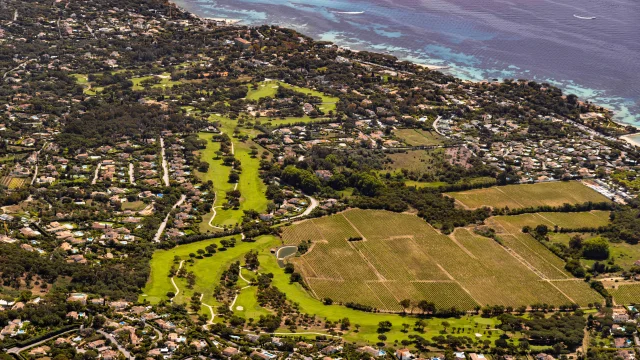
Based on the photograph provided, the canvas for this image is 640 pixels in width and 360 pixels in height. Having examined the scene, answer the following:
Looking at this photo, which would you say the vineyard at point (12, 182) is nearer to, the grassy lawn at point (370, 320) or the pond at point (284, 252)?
the pond at point (284, 252)

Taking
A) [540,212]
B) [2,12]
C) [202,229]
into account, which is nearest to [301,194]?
[202,229]

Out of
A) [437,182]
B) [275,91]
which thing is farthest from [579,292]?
[275,91]

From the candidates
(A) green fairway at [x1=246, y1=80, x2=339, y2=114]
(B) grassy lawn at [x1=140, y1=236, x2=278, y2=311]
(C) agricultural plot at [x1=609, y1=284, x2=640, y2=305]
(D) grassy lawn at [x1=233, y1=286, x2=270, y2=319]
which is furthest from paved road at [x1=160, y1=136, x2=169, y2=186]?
(C) agricultural plot at [x1=609, y1=284, x2=640, y2=305]

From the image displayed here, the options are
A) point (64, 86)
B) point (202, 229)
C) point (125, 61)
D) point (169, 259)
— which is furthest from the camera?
point (125, 61)

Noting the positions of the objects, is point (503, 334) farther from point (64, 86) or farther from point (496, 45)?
point (496, 45)

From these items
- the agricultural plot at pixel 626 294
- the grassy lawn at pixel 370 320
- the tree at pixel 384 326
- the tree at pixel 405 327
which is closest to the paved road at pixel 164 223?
the grassy lawn at pixel 370 320

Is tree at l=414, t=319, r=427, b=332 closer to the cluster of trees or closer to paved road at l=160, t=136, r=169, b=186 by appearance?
the cluster of trees
